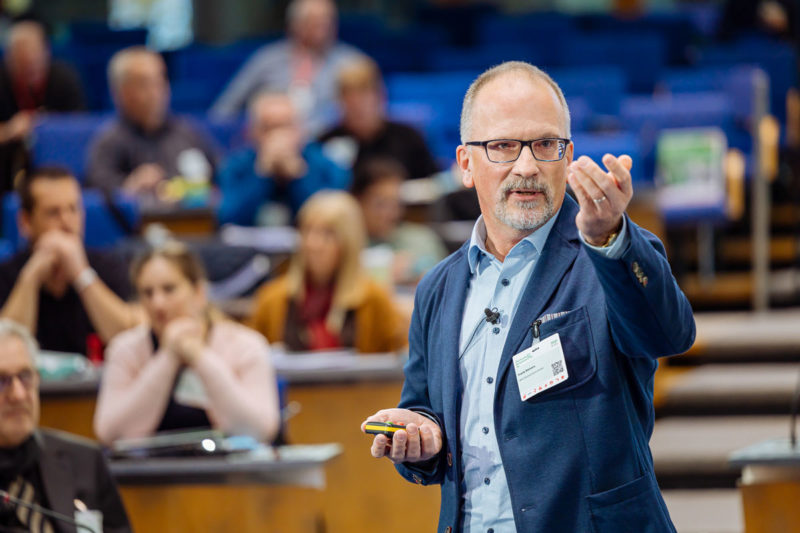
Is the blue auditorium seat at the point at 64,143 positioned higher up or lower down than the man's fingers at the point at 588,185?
higher up

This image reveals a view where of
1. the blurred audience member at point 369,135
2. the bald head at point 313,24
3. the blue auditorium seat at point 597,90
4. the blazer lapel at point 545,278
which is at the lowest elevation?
the blazer lapel at point 545,278

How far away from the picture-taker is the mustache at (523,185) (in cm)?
194

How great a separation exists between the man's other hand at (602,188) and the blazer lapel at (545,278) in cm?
22

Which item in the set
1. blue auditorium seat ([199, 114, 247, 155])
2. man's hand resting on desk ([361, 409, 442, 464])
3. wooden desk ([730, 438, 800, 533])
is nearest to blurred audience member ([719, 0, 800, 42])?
blue auditorium seat ([199, 114, 247, 155])

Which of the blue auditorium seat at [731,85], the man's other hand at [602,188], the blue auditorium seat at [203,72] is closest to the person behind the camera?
the man's other hand at [602,188]

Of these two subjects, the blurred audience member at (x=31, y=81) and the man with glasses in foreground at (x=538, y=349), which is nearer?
the man with glasses in foreground at (x=538, y=349)

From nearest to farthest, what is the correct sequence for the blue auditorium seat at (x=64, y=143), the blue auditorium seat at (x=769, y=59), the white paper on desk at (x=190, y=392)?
1. the white paper on desk at (x=190, y=392)
2. the blue auditorium seat at (x=64, y=143)
3. the blue auditorium seat at (x=769, y=59)

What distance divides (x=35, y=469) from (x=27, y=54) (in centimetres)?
560

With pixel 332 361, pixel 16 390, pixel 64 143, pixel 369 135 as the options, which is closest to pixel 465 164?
pixel 16 390

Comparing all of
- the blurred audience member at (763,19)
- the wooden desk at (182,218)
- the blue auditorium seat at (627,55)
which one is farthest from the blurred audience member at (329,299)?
the blurred audience member at (763,19)

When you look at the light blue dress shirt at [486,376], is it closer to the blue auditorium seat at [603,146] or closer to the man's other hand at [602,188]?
the man's other hand at [602,188]

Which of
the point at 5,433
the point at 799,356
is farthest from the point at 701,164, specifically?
the point at 5,433

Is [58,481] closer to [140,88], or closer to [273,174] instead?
[273,174]

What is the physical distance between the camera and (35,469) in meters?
3.17
